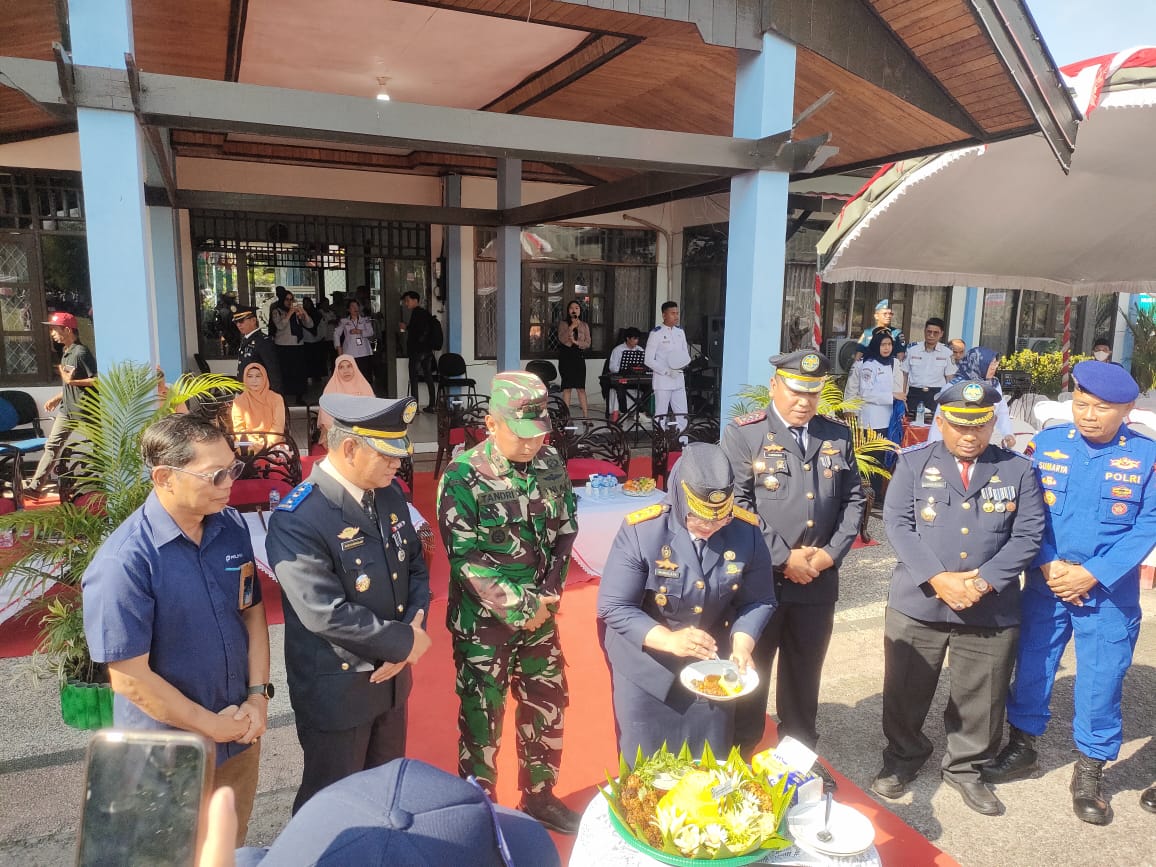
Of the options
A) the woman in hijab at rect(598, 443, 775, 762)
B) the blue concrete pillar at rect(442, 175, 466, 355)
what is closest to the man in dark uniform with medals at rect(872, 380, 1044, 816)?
the woman in hijab at rect(598, 443, 775, 762)

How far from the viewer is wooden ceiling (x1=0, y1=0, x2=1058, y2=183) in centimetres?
517

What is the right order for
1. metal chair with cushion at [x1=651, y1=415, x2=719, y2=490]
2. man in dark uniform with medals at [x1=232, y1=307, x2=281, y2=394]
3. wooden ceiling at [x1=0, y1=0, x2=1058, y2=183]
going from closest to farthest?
1. wooden ceiling at [x1=0, y1=0, x2=1058, y2=183]
2. man in dark uniform with medals at [x1=232, y1=307, x2=281, y2=394]
3. metal chair with cushion at [x1=651, y1=415, x2=719, y2=490]

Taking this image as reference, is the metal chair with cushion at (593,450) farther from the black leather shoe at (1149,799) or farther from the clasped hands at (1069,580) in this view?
the black leather shoe at (1149,799)

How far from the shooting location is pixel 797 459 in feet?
10.7

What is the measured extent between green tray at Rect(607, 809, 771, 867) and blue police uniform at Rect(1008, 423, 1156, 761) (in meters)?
2.15

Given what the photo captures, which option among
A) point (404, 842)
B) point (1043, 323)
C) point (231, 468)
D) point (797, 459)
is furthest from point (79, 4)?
point (1043, 323)

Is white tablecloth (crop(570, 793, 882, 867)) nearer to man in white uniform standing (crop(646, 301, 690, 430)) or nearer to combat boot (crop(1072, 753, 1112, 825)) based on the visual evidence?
combat boot (crop(1072, 753, 1112, 825))

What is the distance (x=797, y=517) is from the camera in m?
3.22

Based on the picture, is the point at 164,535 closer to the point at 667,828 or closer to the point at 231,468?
the point at 231,468


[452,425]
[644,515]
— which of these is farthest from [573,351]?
[644,515]

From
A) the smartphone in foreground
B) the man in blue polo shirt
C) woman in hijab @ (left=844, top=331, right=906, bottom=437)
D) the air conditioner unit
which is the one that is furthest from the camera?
the air conditioner unit

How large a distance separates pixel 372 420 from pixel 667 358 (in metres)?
7.69

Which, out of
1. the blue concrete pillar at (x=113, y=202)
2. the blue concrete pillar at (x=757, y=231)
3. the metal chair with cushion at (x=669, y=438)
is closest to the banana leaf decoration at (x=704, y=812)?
the blue concrete pillar at (x=113, y=202)

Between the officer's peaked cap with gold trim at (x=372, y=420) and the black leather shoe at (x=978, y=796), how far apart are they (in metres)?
2.72
